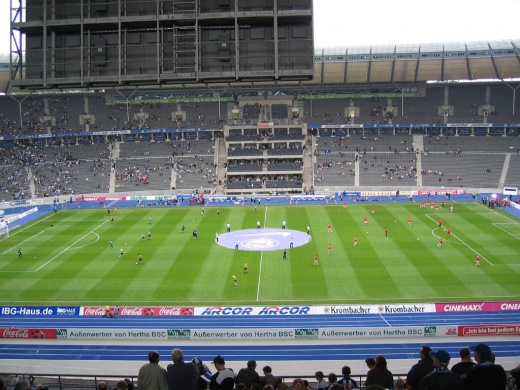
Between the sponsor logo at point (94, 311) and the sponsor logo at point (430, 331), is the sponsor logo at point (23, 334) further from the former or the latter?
the sponsor logo at point (430, 331)

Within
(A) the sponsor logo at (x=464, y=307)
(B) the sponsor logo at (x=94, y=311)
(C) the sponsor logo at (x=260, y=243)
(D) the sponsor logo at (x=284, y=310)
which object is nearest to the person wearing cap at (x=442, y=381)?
(D) the sponsor logo at (x=284, y=310)

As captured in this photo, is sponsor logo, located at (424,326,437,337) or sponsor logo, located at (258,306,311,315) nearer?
sponsor logo, located at (424,326,437,337)

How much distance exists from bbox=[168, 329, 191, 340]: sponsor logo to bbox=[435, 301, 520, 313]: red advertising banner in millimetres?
13469

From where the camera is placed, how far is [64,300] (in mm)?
35094

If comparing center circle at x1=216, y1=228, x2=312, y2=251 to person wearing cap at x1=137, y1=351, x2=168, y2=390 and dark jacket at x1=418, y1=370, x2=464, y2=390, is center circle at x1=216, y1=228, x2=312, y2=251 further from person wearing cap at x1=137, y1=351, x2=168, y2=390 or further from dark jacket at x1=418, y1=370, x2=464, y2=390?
dark jacket at x1=418, y1=370, x2=464, y2=390

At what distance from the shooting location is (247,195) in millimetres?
73625

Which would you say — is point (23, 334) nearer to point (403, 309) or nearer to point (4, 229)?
point (403, 309)

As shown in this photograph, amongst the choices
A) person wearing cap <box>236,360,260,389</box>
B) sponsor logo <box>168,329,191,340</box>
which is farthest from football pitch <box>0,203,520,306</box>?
person wearing cap <box>236,360,260,389</box>

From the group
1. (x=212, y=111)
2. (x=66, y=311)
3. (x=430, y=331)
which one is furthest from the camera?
Result: (x=212, y=111)

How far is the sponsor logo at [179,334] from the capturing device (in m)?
28.7

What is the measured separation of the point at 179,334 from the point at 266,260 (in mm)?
14957

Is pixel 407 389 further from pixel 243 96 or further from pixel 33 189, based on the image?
pixel 243 96

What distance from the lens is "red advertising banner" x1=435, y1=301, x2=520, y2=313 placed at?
30625 mm

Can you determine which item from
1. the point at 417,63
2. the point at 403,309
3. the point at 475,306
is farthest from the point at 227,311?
the point at 417,63
